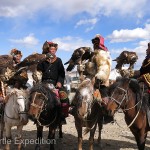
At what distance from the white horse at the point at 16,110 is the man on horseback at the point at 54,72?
783 mm

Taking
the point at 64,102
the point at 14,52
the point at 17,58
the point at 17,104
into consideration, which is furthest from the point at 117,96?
the point at 14,52

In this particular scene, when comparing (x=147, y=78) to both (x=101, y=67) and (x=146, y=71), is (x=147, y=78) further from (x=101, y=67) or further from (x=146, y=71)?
(x=101, y=67)

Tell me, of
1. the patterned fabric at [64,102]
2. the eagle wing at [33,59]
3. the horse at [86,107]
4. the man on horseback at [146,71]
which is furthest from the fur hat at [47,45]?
the man on horseback at [146,71]

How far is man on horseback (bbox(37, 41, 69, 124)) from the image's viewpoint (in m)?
7.75

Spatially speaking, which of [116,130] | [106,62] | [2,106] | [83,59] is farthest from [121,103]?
[116,130]

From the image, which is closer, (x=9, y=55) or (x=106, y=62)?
(x=106, y=62)

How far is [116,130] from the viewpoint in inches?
457

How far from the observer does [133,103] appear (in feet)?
21.7

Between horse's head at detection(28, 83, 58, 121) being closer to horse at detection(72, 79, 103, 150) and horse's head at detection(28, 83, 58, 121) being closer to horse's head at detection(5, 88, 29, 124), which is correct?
horse's head at detection(5, 88, 29, 124)

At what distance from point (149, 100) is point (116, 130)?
195 inches

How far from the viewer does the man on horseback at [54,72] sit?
7754 millimetres

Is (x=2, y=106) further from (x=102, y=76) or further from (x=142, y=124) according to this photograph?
(x=142, y=124)

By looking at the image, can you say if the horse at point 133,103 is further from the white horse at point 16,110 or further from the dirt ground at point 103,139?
the white horse at point 16,110

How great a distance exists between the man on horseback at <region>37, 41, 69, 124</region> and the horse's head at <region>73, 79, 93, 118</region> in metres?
0.69
